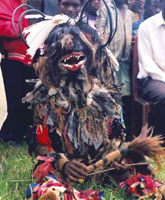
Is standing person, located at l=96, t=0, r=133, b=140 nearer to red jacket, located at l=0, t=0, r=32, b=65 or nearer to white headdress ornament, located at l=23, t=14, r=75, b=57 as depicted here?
red jacket, located at l=0, t=0, r=32, b=65

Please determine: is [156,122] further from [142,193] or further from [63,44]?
[63,44]

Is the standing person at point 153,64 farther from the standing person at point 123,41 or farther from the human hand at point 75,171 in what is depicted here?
the human hand at point 75,171

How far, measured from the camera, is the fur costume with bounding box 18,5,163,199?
6.45ft

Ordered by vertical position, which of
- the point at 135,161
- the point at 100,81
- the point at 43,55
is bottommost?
the point at 135,161

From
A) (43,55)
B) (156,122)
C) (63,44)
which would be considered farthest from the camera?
(156,122)

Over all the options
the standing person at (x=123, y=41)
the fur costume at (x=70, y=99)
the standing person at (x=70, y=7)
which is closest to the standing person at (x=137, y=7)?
the standing person at (x=123, y=41)

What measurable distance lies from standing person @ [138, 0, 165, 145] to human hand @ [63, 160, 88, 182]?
1.26 m

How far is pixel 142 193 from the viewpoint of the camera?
1.99m

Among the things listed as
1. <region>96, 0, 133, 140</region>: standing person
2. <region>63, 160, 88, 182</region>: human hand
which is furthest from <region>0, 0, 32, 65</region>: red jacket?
<region>63, 160, 88, 182</region>: human hand

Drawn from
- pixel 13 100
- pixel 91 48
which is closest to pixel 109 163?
pixel 91 48

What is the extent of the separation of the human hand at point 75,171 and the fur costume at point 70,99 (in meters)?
0.05

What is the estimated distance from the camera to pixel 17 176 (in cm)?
242

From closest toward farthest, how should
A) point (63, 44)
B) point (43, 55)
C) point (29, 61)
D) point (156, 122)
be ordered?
point (63, 44), point (43, 55), point (29, 61), point (156, 122)

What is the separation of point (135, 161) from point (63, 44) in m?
0.82
